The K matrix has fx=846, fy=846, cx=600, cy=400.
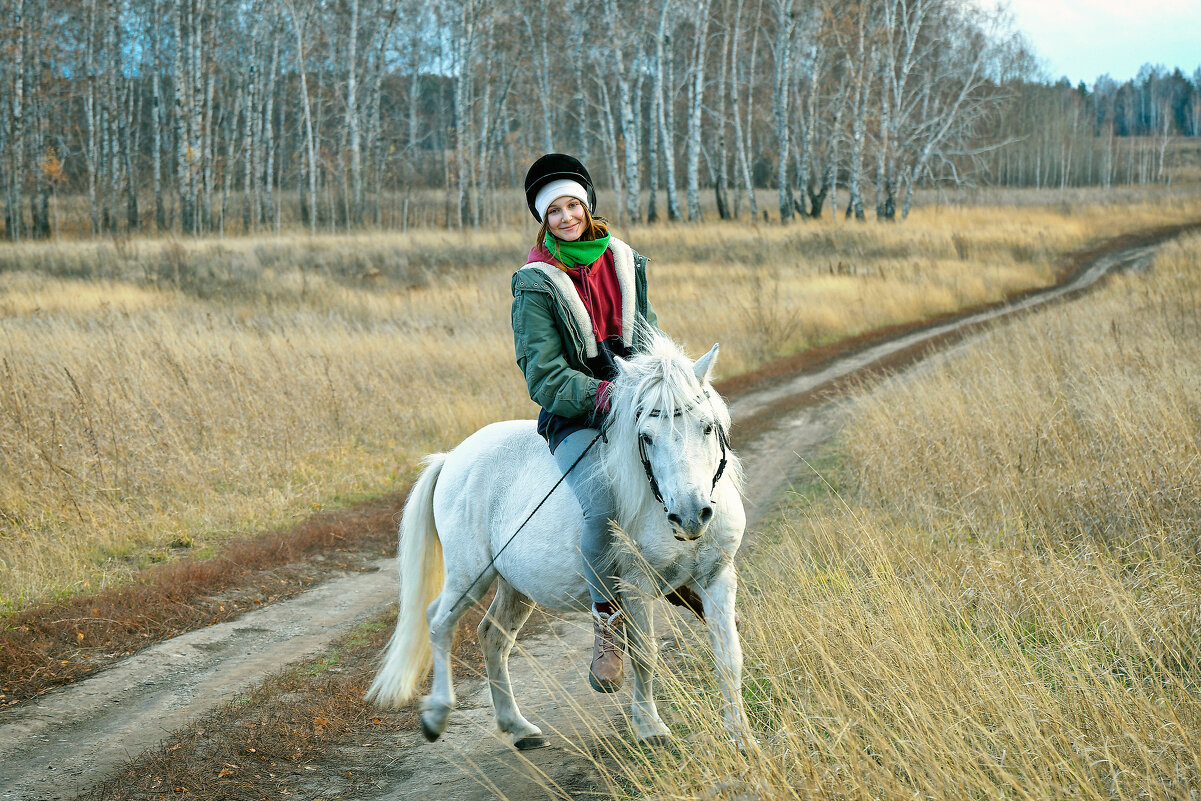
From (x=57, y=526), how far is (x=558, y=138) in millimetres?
40115

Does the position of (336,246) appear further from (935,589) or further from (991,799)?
(991,799)

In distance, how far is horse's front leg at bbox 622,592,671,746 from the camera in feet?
10.7

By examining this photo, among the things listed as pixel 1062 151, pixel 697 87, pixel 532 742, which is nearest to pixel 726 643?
pixel 532 742

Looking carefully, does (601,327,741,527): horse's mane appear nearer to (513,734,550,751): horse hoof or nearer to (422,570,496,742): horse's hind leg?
(422,570,496,742): horse's hind leg

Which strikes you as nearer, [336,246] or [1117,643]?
[1117,643]

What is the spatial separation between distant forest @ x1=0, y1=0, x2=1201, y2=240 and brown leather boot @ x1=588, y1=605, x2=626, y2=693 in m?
23.5

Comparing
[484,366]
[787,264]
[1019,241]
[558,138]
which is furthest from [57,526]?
[558,138]

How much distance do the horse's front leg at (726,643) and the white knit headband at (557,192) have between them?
1.64 m

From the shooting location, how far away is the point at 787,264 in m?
22.3

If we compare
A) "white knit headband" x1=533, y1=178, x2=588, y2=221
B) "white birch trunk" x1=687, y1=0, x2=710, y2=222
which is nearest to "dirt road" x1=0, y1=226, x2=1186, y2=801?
"white knit headband" x1=533, y1=178, x2=588, y2=221

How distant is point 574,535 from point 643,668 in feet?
1.95

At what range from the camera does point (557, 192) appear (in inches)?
140

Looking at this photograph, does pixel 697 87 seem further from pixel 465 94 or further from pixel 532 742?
pixel 532 742

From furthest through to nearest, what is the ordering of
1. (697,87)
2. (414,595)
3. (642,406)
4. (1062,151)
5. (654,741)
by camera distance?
1. (1062,151)
2. (697,87)
3. (414,595)
4. (654,741)
5. (642,406)
